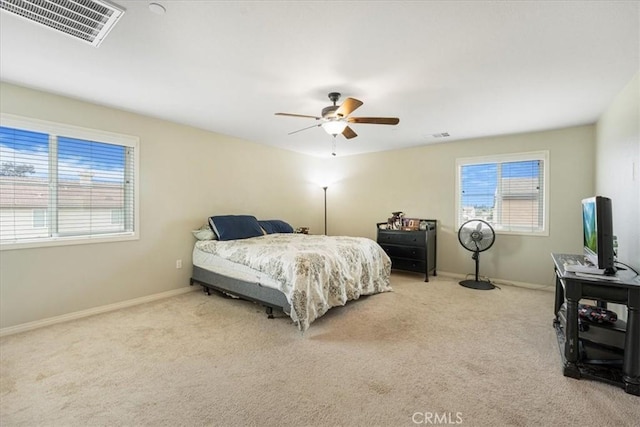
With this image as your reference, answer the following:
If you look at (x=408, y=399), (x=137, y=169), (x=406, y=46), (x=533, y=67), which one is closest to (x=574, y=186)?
(x=533, y=67)

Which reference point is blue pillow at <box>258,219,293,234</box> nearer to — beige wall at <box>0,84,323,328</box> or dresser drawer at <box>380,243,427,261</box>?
beige wall at <box>0,84,323,328</box>

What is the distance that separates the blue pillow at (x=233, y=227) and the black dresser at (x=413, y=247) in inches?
84.3

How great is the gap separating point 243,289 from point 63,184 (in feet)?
7.05

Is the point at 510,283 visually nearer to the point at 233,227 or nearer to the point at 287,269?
the point at 287,269

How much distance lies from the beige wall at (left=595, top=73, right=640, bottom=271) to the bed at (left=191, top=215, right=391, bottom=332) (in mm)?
2344

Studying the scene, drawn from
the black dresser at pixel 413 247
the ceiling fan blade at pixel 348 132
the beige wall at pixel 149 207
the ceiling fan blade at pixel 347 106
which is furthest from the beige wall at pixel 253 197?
the ceiling fan blade at pixel 347 106

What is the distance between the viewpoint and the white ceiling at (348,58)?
1.68 metres

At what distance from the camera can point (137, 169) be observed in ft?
11.5

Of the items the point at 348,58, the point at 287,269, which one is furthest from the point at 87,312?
the point at 348,58

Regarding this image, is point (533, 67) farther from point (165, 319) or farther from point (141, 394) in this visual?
point (165, 319)

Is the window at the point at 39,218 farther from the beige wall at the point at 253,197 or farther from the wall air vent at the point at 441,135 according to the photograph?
the wall air vent at the point at 441,135

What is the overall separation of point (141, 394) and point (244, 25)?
2372 millimetres

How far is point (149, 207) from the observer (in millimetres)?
3625

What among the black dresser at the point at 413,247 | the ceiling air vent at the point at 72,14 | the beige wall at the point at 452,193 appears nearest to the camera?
the ceiling air vent at the point at 72,14
